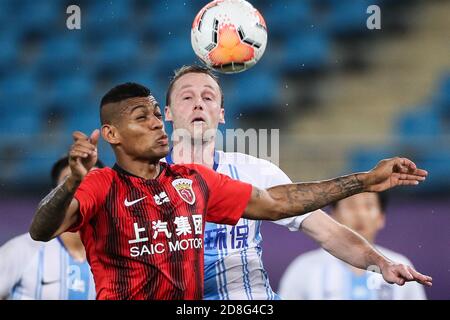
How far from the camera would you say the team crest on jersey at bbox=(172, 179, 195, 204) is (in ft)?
12.5

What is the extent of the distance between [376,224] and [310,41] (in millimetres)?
2583

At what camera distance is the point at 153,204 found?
373cm

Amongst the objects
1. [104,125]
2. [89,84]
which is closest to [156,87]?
[89,84]

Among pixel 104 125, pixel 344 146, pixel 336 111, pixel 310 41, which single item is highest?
pixel 310 41

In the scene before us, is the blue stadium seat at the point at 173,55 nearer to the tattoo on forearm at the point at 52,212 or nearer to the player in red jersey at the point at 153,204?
the player in red jersey at the point at 153,204

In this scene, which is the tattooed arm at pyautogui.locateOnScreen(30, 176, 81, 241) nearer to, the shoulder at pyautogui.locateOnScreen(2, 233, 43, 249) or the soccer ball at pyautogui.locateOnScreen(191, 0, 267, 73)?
the soccer ball at pyautogui.locateOnScreen(191, 0, 267, 73)

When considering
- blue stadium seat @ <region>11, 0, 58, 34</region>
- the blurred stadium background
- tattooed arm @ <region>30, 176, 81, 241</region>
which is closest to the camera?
tattooed arm @ <region>30, 176, 81, 241</region>

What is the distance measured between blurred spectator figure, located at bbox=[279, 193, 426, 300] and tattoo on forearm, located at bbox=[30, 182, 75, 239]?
283cm

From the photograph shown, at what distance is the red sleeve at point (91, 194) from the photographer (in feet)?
11.6

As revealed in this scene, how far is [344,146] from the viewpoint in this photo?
6414 mm

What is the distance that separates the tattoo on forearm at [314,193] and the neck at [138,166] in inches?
22.1

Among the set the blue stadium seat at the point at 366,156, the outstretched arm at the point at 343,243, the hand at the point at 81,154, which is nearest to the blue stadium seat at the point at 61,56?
the blue stadium seat at the point at 366,156

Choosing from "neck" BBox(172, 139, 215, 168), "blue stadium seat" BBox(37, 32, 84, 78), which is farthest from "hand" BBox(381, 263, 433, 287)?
"blue stadium seat" BBox(37, 32, 84, 78)
